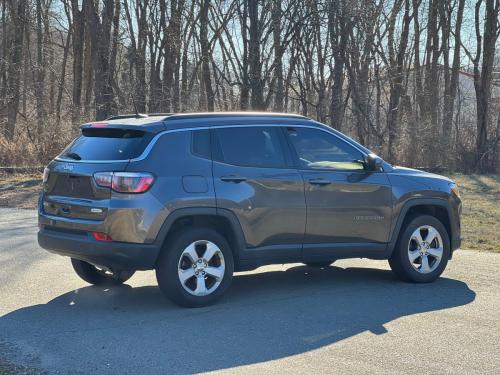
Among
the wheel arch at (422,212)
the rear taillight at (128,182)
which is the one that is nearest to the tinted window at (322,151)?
the wheel arch at (422,212)

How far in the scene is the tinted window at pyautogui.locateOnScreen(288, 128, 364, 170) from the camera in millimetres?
7371

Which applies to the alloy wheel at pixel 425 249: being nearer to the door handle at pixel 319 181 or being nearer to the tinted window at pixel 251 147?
the door handle at pixel 319 181

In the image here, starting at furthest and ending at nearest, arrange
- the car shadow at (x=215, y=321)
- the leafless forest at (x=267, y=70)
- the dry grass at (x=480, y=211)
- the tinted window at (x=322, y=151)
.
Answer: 1. the leafless forest at (x=267, y=70)
2. the dry grass at (x=480, y=211)
3. the tinted window at (x=322, y=151)
4. the car shadow at (x=215, y=321)

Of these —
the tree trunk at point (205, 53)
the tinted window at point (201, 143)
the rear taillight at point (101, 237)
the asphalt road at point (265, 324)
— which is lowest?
the asphalt road at point (265, 324)

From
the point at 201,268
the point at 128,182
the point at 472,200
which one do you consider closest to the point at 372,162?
the point at 201,268

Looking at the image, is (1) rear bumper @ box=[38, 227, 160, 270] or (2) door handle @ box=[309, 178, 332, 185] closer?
(1) rear bumper @ box=[38, 227, 160, 270]

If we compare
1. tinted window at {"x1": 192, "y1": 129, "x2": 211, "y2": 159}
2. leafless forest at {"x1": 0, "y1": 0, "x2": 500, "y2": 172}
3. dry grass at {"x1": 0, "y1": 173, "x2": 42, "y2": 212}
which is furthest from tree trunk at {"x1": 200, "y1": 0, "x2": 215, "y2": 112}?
tinted window at {"x1": 192, "y1": 129, "x2": 211, "y2": 159}

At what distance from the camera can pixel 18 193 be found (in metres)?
17.4

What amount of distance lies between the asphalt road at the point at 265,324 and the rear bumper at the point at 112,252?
1.66 feet

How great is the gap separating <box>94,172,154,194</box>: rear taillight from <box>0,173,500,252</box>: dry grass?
21.2 ft

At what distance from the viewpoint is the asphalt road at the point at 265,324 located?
16.9 feet

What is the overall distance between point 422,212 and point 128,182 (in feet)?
12.2

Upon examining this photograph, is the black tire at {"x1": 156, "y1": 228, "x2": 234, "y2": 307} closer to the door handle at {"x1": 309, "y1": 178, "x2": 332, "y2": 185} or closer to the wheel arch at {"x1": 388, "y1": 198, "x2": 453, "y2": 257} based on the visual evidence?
the door handle at {"x1": 309, "y1": 178, "x2": 332, "y2": 185}

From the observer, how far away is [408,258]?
7875 millimetres
